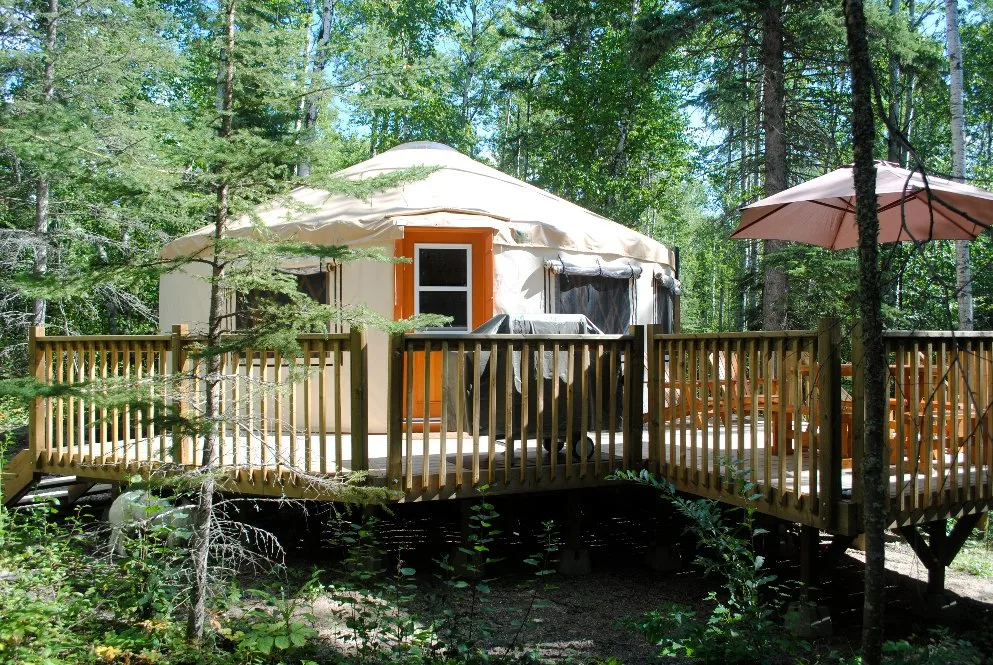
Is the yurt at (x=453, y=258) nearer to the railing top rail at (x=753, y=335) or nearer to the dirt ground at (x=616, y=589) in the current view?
the dirt ground at (x=616, y=589)

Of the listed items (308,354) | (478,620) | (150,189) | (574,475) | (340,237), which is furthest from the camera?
(340,237)

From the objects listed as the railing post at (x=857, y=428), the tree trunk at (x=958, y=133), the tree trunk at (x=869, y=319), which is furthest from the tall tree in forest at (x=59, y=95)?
the tree trunk at (x=958, y=133)

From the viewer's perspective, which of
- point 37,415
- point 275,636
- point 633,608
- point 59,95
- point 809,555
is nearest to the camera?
point 275,636

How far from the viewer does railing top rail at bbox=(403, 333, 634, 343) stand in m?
4.59

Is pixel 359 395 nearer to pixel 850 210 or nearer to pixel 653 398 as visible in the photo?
pixel 653 398

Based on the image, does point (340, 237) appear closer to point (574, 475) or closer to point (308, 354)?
point (308, 354)

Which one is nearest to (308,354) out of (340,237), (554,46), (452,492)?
(452,492)

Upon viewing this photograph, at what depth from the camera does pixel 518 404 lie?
17.1ft

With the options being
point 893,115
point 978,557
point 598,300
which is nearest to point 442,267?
point 598,300

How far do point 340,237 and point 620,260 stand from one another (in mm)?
2907

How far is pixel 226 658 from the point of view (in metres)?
3.46

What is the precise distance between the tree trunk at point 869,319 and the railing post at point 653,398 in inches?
92.0

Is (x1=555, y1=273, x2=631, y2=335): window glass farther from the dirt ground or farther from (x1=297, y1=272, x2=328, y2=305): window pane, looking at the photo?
(x1=297, y1=272, x2=328, y2=305): window pane

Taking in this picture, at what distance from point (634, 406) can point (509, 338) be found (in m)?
1.05
